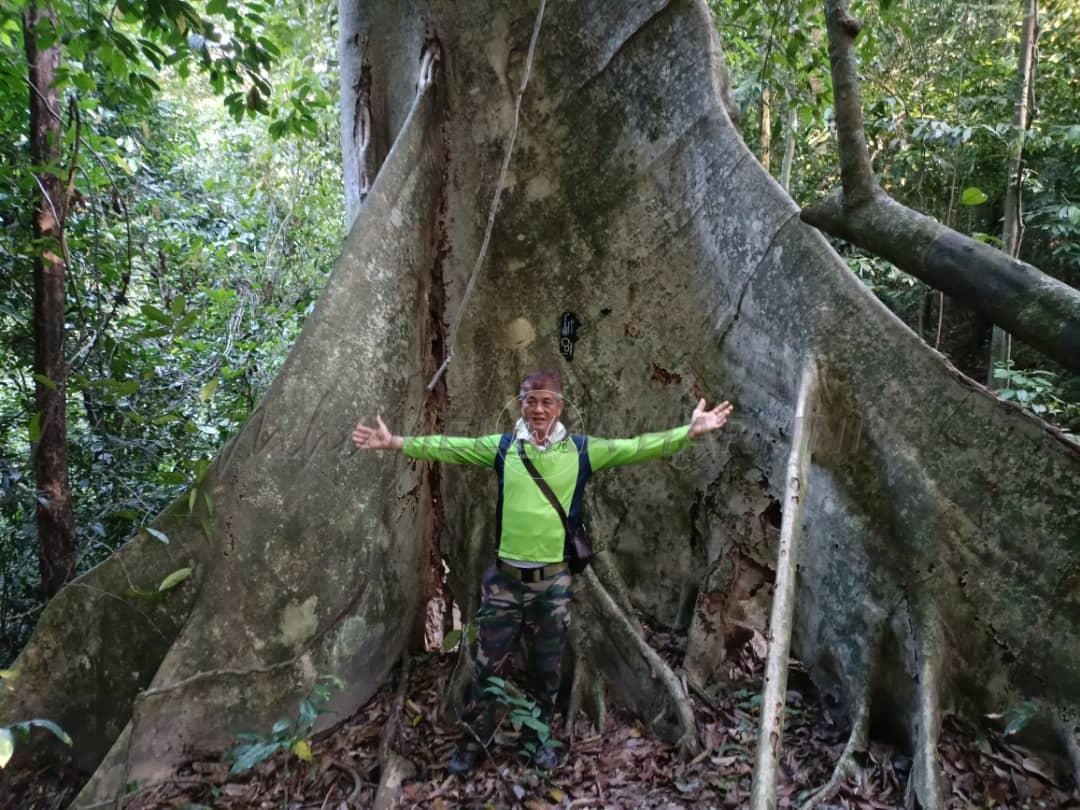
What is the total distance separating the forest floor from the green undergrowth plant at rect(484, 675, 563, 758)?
0.20ft

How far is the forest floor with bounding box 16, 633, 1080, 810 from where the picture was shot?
267 centimetres

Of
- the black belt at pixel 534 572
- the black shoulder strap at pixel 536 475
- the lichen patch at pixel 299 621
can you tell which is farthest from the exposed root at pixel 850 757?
the lichen patch at pixel 299 621

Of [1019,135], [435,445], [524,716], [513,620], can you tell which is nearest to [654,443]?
[435,445]

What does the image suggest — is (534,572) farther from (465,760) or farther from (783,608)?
(783,608)

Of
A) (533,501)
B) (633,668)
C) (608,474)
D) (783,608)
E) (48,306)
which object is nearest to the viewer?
(783,608)

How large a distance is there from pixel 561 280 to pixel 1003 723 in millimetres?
2910

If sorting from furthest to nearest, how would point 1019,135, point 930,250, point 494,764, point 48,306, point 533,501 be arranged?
point 1019,135
point 48,306
point 494,764
point 533,501
point 930,250

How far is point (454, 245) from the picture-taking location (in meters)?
4.13

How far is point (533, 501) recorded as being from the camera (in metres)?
3.01

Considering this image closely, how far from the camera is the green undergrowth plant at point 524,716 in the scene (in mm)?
3119

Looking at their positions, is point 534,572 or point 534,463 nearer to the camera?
point 534,463

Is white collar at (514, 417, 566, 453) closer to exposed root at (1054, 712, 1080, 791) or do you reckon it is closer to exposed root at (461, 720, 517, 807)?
exposed root at (461, 720, 517, 807)

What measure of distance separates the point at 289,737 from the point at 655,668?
5.39ft

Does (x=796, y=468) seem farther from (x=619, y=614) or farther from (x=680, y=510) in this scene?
(x=619, y=614)
